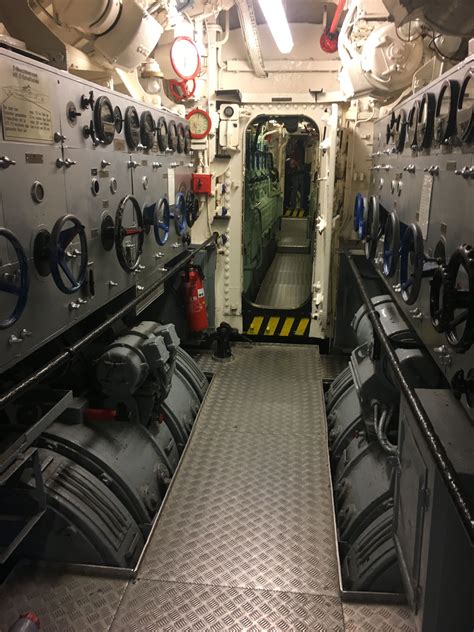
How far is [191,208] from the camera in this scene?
17.9ft

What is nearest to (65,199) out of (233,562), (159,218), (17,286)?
(17,286)

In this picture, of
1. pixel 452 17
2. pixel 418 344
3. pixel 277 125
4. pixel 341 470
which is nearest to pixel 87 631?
pixel 341 470

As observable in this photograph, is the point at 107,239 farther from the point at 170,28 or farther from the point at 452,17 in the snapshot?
the point at 170,28

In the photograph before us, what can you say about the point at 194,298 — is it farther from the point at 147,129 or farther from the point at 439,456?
the point at 439,456

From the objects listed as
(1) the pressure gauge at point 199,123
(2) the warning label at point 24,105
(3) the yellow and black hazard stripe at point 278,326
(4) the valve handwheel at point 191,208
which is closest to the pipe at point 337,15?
(1) the pressure gauge at point 199,123

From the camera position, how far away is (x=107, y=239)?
309cm

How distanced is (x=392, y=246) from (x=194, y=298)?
299 cm

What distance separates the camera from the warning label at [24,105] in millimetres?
2021

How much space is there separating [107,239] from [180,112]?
117 inches

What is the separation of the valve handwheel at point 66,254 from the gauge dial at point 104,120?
613mm

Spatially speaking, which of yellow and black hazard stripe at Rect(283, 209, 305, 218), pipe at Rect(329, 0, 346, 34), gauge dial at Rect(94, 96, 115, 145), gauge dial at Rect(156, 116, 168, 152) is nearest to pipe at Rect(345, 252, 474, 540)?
gauge dial at Rect(94, 96, 115, 145)

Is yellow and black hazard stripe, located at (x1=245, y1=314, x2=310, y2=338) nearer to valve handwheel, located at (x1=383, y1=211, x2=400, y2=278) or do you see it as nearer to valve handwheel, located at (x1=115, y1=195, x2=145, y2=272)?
valve handwheel, located at (x1=115, y1=195, x2=145, y2=272)

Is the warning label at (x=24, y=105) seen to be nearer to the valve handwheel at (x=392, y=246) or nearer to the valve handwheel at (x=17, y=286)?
the valve handwheel at (x=17, y=286)

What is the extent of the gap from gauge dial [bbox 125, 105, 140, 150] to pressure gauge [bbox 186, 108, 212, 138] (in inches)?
85.6
